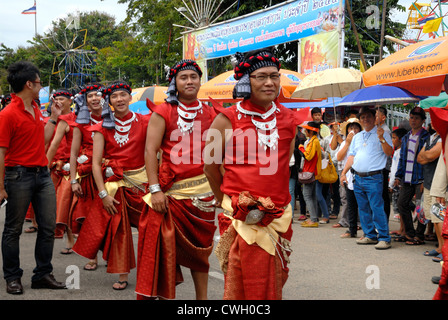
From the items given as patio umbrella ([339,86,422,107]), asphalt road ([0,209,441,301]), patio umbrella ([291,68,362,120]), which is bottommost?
asphalt road ([0,209,441,301])

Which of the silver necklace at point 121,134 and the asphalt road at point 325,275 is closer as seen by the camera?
the asphalt road at point 325,275

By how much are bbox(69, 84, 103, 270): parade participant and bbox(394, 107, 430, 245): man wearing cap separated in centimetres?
447

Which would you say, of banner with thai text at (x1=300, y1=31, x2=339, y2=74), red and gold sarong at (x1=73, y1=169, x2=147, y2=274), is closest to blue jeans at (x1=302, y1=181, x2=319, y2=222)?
banner with thai text at (x1=300, y1=31, x2=339, y2=74)

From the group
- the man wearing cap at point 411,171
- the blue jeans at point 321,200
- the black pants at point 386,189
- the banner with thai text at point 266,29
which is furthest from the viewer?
the banner with thai text at point 266,29

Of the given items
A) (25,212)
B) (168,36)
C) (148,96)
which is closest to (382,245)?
(25,212)

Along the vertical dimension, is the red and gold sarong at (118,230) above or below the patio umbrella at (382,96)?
below

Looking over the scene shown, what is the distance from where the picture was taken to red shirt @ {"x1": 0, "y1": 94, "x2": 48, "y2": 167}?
4879 millimetres

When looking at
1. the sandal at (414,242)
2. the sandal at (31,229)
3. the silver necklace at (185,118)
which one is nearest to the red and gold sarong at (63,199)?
the sandal at (31,229)

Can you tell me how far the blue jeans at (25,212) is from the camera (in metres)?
5.02

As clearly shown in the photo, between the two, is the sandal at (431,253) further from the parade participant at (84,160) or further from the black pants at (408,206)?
the parade participant at (84,160)

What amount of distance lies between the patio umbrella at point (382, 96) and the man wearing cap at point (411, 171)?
699 millimetres

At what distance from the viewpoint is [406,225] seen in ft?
25.2

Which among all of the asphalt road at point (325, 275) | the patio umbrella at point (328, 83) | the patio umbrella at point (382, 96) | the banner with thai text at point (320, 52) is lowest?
the asphalt road at point (325, 275)

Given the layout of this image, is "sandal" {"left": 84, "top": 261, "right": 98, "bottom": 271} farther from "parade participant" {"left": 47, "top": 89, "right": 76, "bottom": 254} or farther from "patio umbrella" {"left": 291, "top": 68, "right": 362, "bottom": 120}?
"patio umbrella" {"left": 291, "top": 68, "right": 362, "bottom": 120}
